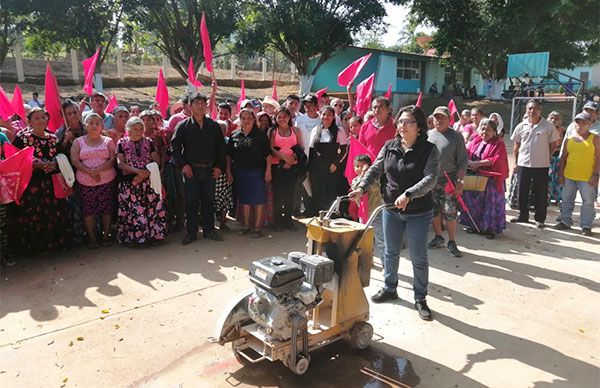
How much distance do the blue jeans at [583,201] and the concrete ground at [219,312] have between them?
1.01m

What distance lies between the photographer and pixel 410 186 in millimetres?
3785

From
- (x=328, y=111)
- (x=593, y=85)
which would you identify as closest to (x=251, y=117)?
(x=328, y=111)

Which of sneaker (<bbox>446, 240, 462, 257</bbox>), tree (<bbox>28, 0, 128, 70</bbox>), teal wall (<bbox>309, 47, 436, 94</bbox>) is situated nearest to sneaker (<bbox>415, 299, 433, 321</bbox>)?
sneaker (<bbox>446, 240, 462, 257</bbox>)

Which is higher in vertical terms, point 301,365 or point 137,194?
point 137,194

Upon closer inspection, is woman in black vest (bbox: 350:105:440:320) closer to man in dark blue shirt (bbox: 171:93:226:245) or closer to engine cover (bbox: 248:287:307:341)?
engine cover (bbox: 248:287:307:341)

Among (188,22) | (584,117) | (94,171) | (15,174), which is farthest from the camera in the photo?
(188,22)

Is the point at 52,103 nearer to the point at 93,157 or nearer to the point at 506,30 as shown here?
the point at 93,157

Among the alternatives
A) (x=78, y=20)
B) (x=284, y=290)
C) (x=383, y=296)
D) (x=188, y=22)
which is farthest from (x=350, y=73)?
(x=188, y=22)

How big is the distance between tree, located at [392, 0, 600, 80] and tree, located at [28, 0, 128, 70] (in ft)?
50.2

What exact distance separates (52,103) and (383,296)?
457cm

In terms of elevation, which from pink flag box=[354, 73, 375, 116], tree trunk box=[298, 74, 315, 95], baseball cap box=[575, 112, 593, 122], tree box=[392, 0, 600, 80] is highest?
tree box=[392, 0, 600, 80]

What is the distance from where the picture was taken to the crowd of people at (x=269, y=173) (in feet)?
13.4

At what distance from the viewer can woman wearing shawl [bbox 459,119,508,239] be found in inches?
246

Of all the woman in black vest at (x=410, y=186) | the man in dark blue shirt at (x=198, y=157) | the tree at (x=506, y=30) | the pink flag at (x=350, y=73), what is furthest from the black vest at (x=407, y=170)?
the tree at (x=506, y=30)
